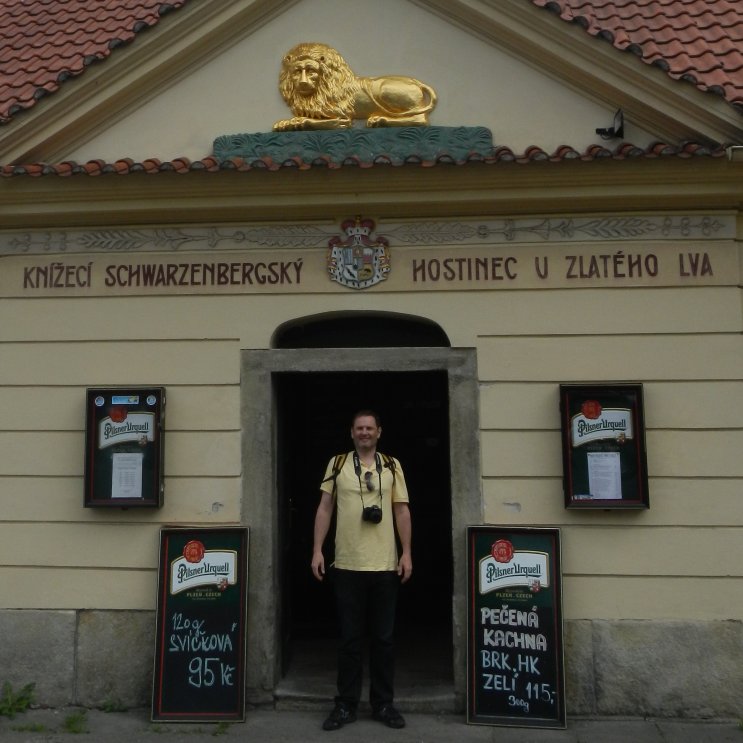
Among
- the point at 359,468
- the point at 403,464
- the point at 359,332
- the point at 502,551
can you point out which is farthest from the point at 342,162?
the point at 403,464

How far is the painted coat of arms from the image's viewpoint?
585 centimetres

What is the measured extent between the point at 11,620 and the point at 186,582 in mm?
1322

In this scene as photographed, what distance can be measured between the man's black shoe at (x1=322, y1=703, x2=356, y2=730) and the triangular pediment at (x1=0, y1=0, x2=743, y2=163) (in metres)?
4.06

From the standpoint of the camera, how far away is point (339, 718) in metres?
5.29

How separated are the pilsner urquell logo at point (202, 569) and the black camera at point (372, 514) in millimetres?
1020

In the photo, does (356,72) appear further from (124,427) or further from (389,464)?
(124,427)

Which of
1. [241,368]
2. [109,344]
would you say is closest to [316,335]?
[241,368]

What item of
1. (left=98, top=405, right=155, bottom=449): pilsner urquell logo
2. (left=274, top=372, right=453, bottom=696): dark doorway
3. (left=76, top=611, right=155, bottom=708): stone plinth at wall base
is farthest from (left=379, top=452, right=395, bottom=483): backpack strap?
(left=76, top=611, right=155, bottom=708): stone plinth at wall base

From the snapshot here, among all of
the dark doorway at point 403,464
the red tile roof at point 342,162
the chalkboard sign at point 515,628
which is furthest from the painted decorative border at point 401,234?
the chalkboard sign at point 515,628

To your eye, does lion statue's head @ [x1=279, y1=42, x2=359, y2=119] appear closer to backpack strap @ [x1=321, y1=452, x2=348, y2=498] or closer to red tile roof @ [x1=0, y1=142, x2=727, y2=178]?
red tile roof @ [x1=0, y1=142, x2=727, y2=178]

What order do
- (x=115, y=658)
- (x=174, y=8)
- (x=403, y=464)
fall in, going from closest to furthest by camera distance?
(x=115, y=658)
(x=174, y=8)
(x=403, y=464)

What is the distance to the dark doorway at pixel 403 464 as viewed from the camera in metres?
7.44

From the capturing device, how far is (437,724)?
5363 mm

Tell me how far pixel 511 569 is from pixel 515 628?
379 mm
